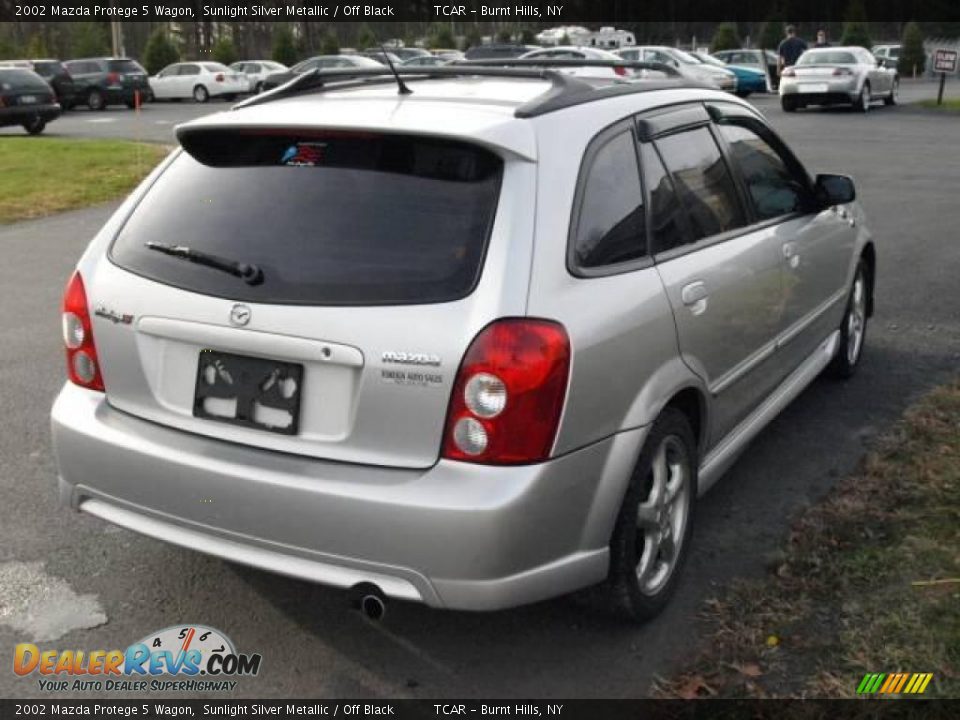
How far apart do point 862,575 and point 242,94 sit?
127ft

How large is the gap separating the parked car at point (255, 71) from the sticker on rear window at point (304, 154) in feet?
123

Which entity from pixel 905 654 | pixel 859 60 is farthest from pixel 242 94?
pixel 905 654

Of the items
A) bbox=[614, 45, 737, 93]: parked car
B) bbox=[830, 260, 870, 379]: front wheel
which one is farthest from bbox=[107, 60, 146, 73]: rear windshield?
bbox=[830, 260, 870, 379]: front wheel

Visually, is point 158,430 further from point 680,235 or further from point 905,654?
point 905,654

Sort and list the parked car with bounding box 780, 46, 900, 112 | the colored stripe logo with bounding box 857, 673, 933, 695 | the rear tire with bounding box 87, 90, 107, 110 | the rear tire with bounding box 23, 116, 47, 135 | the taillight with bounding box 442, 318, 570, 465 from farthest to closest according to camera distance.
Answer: the rear tire with bounding box 87, 90, 107, 110
the parked car with bounding box 780, 46, 900, 112
the rear tire with bounding box 23, 116, 47, 135
the colored stripe logo with bounding box 857, 673, 933, 695
the taillight with bounding box 442, 318, 570, 465

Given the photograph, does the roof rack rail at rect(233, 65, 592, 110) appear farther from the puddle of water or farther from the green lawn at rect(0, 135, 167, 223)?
the green lawn at rect(0, 135, 167, 223)

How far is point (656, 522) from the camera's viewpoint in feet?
12.0

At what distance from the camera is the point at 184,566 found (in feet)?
13.3

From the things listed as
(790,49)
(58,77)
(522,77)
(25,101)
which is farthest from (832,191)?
(58,77)

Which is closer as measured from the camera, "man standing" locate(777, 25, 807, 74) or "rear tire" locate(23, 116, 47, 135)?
"rear tire" locate(23, 116, 47, 135)

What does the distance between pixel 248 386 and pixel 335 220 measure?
55 centimetres

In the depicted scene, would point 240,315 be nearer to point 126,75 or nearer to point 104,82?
point 104,82

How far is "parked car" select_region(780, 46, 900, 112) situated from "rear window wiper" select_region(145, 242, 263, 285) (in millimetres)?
25727

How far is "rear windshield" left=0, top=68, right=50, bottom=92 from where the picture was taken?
78.3 feet
